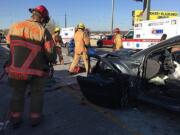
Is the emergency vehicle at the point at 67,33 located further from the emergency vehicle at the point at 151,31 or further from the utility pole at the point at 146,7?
the utility pole at the point at 146,7

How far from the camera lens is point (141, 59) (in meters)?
5.73

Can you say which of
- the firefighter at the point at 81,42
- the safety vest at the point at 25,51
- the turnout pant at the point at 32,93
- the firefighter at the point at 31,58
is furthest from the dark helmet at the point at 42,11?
the firefighter at the point at 81,42

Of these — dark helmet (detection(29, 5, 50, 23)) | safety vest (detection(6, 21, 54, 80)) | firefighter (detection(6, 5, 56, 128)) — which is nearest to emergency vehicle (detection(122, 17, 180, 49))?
dark helmet (detection(29, 5, 50, 23))

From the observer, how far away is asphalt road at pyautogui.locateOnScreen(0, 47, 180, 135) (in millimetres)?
5102

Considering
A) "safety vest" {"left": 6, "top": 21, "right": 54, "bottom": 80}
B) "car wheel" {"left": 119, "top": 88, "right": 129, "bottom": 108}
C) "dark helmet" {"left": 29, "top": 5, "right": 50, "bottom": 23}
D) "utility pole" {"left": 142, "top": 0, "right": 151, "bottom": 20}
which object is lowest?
"car wheel" {"left": 119, "top": 88, "right": 129, "bottom": 108}

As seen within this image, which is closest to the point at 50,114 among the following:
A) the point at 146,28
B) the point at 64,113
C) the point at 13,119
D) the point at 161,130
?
the point at 64,113

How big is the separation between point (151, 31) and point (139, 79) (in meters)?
14.2

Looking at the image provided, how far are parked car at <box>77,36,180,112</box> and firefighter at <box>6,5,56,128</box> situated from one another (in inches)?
41.9

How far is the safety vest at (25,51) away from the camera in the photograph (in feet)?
16.4

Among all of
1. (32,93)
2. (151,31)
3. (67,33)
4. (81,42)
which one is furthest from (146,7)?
(67,33)

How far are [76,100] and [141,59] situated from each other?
182cm

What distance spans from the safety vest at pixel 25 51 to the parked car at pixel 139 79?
3.98ft

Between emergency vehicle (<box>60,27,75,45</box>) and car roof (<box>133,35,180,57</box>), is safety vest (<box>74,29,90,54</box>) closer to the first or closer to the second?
car roof (<box>133,35,180,57</box>)

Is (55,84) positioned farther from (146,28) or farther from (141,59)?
(146,28)
